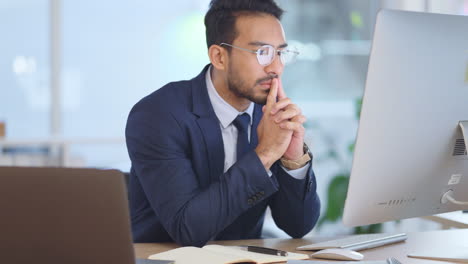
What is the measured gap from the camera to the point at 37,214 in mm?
1030

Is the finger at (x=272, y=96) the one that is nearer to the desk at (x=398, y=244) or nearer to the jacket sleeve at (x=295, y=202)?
the jacket sleeve at (x=295, y=202)

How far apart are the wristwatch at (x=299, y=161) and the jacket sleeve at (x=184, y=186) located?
104mm

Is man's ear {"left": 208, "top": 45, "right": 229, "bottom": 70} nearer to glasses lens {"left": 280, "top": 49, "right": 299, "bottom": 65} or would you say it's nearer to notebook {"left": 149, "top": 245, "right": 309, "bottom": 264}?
glasses lens {"left": 280, "top": 49, "right": 299, "bottom": 65}

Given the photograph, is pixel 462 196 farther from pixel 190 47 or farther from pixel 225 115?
pixel 190 47

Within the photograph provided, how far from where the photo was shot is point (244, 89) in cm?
208

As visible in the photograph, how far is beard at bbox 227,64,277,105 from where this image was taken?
2055mm

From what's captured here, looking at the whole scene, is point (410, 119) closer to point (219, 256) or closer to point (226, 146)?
point (219, 256)

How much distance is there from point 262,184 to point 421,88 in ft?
1.78

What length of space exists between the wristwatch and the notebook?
44 centimetres

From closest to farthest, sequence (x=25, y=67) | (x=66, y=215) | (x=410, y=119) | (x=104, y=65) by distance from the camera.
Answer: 1. (x=66, y=215)
2. (x=410, y=119)
3. (x=25, y=67)
4. (x=104, y=65)

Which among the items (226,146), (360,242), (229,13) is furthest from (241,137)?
(360,242)

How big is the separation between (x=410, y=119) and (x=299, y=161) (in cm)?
57

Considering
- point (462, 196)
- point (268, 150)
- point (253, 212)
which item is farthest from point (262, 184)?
point (462, 196)

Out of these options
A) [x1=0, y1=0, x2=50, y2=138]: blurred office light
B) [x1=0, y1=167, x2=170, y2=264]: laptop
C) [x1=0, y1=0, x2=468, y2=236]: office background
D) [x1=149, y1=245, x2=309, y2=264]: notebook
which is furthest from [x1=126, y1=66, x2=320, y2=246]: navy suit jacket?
[x1=0, y1=0, x2=50, y2=138]: blurred office light
